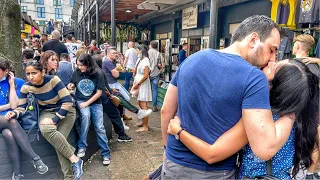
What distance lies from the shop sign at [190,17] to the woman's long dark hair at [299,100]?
8381 millimetres

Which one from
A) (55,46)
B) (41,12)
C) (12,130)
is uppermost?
(41,12)

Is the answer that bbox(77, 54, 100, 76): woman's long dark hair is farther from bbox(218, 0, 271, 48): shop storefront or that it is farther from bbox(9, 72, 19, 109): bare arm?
bbox(218, 0, 271, 48): shop storefront

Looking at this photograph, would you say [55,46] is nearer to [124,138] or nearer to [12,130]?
[124,138]

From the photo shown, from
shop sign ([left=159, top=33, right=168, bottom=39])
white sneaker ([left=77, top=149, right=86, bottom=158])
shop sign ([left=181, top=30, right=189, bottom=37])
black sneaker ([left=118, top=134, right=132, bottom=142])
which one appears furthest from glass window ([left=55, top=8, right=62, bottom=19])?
white sneaker ([left=77, top=149, right=86, bottom=158])

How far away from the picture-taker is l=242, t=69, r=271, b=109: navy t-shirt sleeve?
125 cm

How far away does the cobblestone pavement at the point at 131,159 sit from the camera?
3.71 meters

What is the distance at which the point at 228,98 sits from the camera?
1.32 metres

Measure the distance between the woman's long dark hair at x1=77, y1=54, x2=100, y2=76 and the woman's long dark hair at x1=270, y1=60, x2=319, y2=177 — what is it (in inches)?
120

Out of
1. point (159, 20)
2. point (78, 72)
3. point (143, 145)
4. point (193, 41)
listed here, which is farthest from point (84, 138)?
point (159, 20)

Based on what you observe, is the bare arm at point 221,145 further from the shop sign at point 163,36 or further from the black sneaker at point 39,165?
the shop sign at point 163,36

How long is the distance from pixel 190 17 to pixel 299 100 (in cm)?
904

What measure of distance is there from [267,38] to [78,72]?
10.5 feet

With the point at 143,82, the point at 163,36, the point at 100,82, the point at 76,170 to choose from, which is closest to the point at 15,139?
the point at 76,170

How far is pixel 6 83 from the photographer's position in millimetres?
3314
